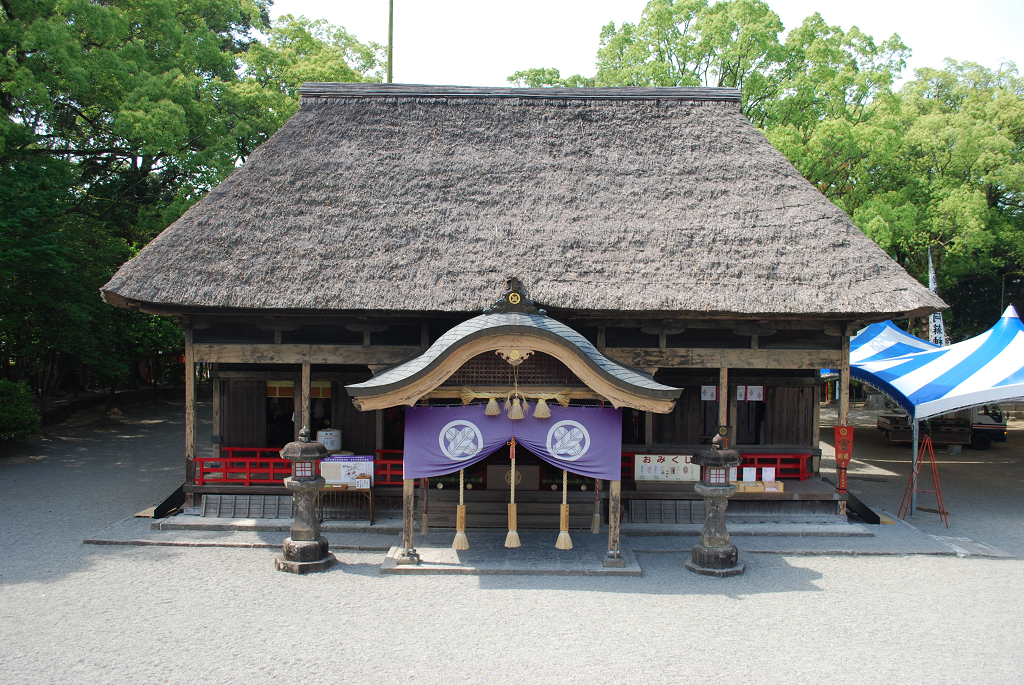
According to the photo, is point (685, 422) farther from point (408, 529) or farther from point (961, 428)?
point (961, 428)

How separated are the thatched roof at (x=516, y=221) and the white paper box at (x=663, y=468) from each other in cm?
251

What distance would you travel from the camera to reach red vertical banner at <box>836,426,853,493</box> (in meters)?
9.81

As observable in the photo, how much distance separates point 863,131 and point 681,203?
12.4 m

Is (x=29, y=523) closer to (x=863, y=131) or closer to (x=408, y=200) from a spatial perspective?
(x=408, y=200)

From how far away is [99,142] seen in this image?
17625 mm

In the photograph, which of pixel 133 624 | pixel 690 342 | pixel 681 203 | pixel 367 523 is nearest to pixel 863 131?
pixel 681 203

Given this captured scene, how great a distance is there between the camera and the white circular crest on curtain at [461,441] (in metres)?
8.13

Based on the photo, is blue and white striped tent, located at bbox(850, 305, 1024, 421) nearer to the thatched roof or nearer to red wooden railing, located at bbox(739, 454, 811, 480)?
red wooden railing, located at bbox(739, 454, 811, 480)

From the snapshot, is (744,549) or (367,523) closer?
(744,549)

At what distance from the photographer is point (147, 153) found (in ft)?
48.9

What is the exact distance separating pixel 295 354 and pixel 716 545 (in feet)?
21.6

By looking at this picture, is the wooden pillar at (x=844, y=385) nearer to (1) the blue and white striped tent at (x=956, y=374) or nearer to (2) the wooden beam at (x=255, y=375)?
(1) the blue and white striped tent at (x=956, y=374)

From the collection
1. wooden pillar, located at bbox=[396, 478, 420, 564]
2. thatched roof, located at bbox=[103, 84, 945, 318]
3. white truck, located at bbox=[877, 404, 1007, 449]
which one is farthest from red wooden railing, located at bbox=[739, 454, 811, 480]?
white truck, located at bbox=[877, 404, 1007, 449]

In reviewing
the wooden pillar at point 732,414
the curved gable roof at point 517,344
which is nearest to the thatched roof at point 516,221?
the curved gable roof at point 517,344
